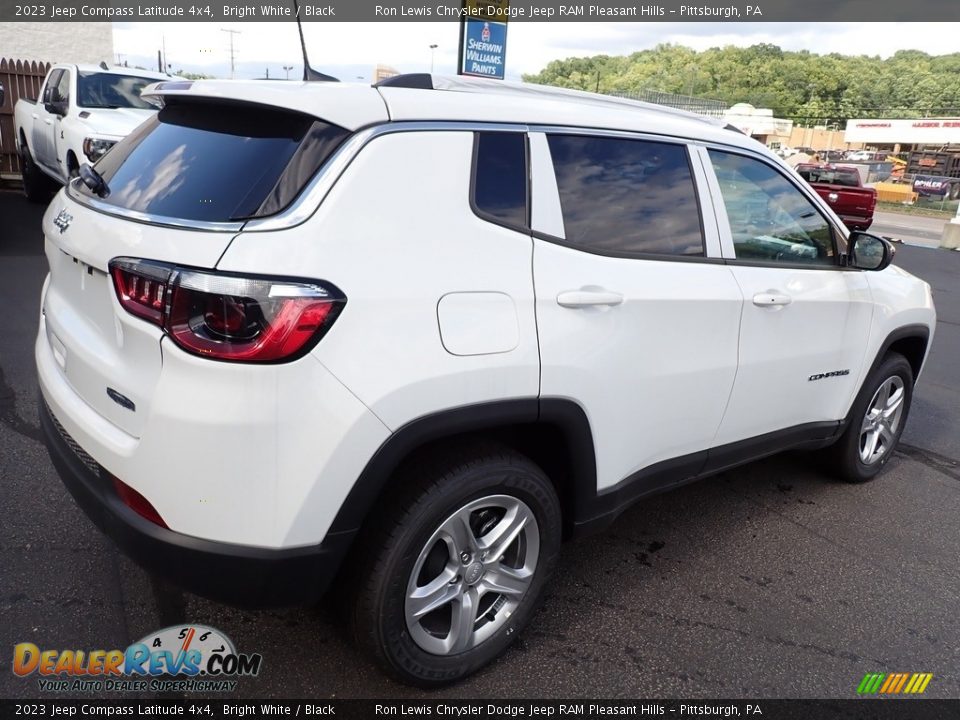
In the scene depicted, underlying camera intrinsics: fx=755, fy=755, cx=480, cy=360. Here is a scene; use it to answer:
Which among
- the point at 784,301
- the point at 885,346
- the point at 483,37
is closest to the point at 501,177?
the point at 784,301

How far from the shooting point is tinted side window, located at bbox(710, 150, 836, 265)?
10.2 feet

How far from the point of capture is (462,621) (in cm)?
245

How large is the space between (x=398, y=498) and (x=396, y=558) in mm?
170

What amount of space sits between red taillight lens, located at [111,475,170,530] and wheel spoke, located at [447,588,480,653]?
37.3 inches

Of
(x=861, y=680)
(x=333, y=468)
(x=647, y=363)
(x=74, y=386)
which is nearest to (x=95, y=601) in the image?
(x=74, y=386)

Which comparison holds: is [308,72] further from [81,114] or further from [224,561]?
[81,114]

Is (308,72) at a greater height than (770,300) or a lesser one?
greater

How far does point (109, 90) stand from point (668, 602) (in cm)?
931

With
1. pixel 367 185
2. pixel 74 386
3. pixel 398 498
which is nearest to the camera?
pixel 367 185

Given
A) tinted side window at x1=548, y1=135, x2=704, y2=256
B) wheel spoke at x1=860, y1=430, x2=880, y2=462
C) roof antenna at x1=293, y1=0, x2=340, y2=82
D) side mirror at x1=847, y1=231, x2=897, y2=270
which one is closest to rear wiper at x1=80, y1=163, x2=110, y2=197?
roof antenna at x1=293, y1=0, x2=340, y2=82

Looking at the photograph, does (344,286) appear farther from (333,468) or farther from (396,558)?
(396,558)

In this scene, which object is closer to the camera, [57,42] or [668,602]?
[668,602]

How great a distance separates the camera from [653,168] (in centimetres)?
286

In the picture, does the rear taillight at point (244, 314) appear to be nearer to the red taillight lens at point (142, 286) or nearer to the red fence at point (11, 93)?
the red taillight lens at point (142, 286)
